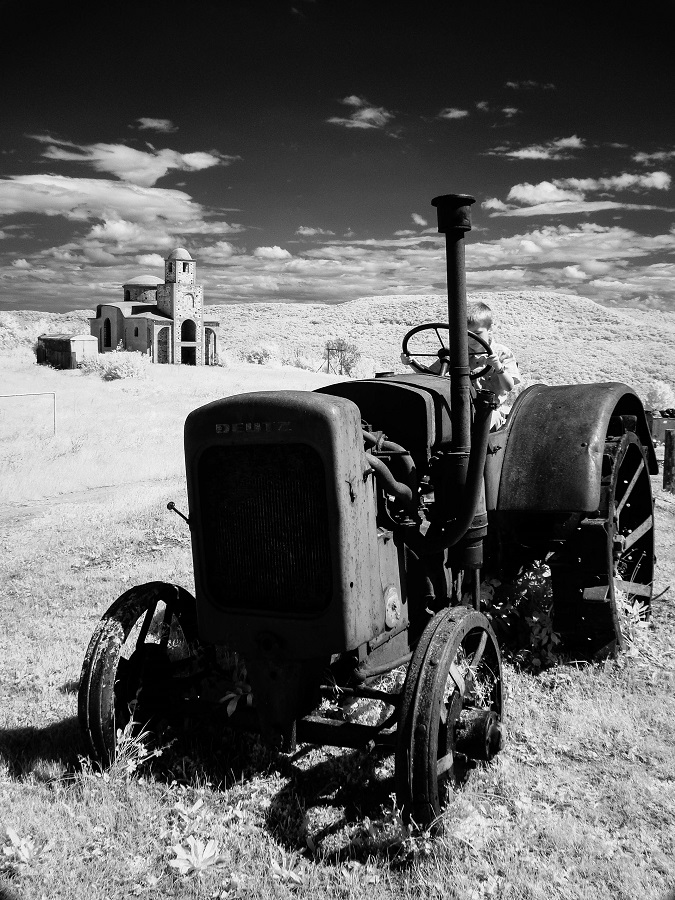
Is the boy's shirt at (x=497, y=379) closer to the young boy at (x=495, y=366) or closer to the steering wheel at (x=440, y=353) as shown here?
the young boy at (x=495, y=366)

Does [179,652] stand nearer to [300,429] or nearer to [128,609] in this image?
[128,609]

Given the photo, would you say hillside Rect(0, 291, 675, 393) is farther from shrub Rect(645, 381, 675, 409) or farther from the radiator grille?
the radiator grille

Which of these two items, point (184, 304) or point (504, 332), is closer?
point (184, 304)

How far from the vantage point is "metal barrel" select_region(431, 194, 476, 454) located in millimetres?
3133

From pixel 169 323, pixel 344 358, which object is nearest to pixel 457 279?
pixel 344 358

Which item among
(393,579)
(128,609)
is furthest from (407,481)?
(128,609)

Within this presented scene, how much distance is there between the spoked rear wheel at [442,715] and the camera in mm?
2545

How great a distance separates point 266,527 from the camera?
2.96 meters

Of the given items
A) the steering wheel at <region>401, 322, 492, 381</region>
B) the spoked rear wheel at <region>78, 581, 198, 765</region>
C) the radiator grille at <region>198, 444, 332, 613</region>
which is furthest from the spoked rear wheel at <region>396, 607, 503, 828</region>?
the steering wheel at <region>401, 322, 492, 381</region>

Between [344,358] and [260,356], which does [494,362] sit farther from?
[260,356]

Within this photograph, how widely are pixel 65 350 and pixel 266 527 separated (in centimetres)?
4126

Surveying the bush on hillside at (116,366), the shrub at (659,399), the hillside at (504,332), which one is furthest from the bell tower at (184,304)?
the shrub at (659,399)

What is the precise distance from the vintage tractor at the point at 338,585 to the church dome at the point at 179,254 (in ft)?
159

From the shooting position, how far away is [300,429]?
277 cm
